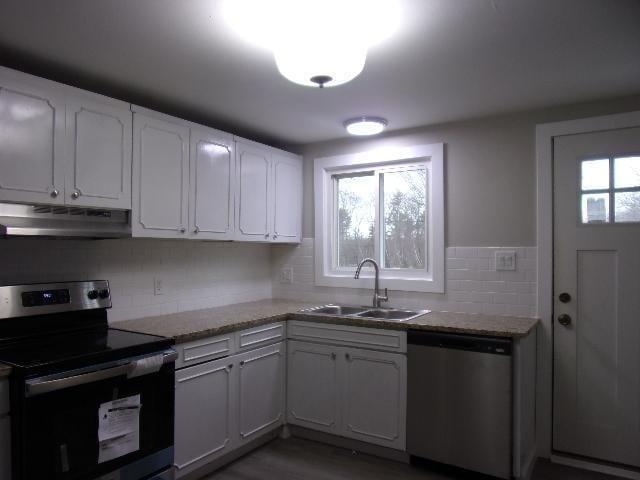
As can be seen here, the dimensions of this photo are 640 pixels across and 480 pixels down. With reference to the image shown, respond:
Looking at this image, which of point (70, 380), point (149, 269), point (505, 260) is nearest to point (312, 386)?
point (149, 269)

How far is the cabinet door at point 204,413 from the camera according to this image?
2.36 metres

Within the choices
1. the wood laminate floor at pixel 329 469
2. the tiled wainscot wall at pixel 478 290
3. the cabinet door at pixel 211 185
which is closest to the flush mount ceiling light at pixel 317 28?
the cabinet door at pixel 211 185

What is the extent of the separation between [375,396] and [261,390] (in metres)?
0.73

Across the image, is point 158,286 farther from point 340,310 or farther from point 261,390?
point 340,310

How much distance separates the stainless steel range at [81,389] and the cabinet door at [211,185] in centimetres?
71

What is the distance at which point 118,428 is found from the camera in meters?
1.96

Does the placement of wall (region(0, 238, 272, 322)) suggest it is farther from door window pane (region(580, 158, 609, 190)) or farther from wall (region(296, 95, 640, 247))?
door window pane (region(580, 158, 609, 190))

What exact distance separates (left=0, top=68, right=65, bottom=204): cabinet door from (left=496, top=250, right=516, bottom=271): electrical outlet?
2576 mm

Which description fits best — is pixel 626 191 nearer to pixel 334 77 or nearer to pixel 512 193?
pixel 512 193

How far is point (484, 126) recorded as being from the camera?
3.10 m

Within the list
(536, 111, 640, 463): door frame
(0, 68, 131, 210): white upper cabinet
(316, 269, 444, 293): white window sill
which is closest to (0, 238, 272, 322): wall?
(0, 68, 131, 210): white upper cabinet

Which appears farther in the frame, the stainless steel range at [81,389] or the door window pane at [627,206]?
the door window pane at [627,206]

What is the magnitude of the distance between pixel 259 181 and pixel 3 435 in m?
2.17

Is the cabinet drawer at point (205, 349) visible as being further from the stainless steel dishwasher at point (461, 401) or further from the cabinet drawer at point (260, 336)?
the stainless steel dishwasher at point (461, 401)
